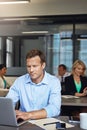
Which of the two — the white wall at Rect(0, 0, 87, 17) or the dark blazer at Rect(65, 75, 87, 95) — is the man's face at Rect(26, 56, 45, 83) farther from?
the white wall at Rect(0, 0, 87, 17)

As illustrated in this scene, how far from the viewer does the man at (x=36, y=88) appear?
2182mm

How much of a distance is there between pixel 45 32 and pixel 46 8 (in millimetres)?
600

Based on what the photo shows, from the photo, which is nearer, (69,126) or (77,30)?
(69,126)

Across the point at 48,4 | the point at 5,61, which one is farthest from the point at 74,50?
the point at 5,61

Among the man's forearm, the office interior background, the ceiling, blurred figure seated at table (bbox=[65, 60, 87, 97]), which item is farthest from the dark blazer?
the ceiling

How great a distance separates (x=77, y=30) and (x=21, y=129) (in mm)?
5008

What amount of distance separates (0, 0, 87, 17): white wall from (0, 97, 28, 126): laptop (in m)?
4.92

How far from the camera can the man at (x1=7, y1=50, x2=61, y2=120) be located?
2.18 metres

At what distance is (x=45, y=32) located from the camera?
649cm

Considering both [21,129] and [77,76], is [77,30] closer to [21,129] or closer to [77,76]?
[77,76]

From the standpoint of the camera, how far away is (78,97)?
3742 mm

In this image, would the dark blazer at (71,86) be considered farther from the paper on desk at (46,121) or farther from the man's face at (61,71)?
the paper on desk at (46,121)

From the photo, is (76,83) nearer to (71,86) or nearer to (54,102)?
(71,86)

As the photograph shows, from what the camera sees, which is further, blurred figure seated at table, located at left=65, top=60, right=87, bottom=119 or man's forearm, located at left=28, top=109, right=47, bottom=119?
blurred figure seated at table, located at left=65, top=60, right=87, bottom=119
